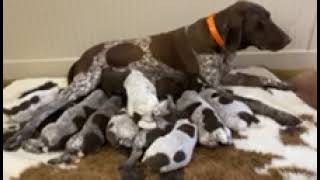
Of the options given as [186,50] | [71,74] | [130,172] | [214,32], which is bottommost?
[130,172]

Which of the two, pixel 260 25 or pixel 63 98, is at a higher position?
pixel 260 25

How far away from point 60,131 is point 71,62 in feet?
2.96

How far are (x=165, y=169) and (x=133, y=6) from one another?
1173mm

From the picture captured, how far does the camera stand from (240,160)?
1923mm

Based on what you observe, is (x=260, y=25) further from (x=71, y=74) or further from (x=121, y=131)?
(x=71, y=74)

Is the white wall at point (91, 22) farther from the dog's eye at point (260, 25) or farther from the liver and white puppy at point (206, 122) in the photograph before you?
the liver and white puppy at point (206, 122)

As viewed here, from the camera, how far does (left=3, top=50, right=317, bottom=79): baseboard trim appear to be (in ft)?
9.41

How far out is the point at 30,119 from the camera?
2242 millimetres

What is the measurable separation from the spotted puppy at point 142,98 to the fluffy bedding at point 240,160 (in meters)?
0.16

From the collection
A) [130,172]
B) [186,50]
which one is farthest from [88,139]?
[186,50]

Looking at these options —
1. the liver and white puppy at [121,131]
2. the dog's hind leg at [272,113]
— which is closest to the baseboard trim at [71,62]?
the dog's hind leg at [272,113]

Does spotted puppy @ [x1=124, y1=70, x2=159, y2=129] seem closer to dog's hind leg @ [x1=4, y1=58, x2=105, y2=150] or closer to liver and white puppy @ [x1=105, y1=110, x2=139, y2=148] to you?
liver and white puppy @ [x1=105, y1=110, x2=139, y2=148]

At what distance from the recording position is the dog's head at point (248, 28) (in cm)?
239

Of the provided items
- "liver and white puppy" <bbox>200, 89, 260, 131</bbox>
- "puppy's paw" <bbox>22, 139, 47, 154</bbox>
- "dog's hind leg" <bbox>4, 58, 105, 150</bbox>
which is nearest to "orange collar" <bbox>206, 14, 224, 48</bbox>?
"liver and white puppy" <bbox>200, 89, 260, 131</bbox>
